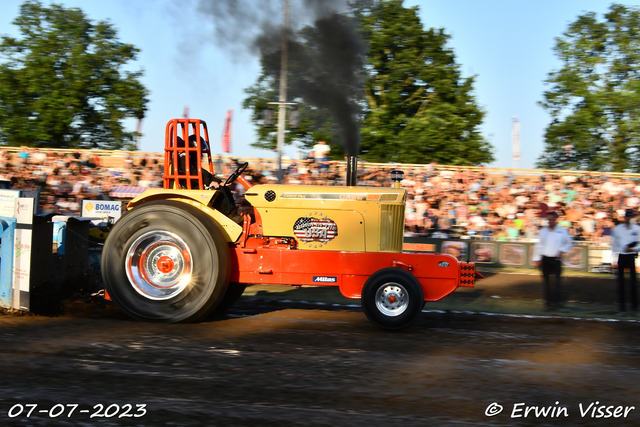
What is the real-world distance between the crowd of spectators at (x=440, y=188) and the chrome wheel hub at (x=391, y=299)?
26.3 feet

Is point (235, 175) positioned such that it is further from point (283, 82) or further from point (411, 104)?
point (411, 104)

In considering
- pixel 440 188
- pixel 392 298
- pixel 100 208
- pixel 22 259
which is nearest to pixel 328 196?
pixel 392 298

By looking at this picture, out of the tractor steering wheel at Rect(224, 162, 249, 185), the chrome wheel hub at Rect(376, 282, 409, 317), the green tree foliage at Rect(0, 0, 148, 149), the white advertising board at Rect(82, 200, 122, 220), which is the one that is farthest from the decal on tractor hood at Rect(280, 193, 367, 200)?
the green tree foliage at Rect(0, 0, 148, 149)

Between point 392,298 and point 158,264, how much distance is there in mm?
2588

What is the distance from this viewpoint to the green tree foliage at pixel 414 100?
24.9 meters

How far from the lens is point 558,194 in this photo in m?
16.4

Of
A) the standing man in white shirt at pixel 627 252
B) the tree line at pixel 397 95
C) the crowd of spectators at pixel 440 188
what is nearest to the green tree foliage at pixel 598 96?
the tree line at pixel 397 95

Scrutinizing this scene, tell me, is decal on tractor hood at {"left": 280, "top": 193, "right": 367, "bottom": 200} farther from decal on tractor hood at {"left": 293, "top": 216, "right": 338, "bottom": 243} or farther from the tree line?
the tree line

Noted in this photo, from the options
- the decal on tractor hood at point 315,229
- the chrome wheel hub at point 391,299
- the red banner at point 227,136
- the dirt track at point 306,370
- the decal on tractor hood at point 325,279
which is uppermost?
the red banner at point 227,136

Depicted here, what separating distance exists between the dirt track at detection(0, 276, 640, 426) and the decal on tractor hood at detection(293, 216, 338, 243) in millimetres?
980

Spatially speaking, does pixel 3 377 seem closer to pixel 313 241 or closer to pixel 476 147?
pixel 313 241

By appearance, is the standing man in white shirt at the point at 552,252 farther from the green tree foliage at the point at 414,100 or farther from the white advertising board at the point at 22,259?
the green tree foliage at the point at 414,100

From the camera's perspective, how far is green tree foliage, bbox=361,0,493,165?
2488cm

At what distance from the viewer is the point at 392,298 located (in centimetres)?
660
